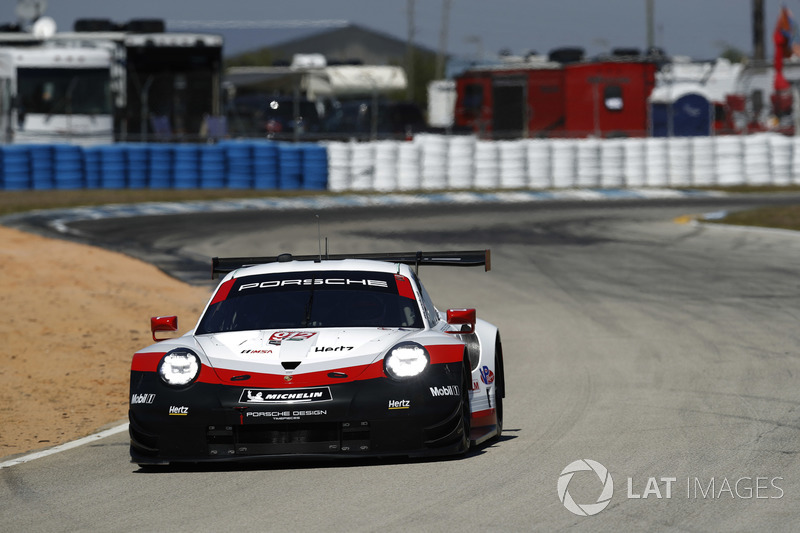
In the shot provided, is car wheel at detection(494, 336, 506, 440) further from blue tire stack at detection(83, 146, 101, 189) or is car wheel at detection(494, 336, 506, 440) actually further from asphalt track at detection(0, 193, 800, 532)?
blue tire stack at detection(83, 146, 101, 189)

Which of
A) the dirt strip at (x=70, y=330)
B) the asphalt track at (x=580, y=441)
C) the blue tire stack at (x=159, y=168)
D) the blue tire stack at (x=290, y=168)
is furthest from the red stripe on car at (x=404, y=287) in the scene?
the blue tire stack at (x=159, y=168)

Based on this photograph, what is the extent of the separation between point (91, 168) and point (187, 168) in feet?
7.44

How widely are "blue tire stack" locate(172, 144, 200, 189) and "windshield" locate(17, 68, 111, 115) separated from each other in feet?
9.62

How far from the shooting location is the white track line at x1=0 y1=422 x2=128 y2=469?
26.5 ft

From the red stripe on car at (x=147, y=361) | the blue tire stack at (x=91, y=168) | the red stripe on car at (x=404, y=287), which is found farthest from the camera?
the blue tire stack at (x=91, y=168)

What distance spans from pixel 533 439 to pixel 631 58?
105 feet

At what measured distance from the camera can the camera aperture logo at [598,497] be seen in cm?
610

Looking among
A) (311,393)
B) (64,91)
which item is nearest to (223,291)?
(311,393)

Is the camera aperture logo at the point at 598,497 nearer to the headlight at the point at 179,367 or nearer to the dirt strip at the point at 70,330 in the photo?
the headlight at the point at 179,367

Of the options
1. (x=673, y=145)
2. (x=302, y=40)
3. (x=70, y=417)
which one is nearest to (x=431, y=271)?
(x=70, y=417)

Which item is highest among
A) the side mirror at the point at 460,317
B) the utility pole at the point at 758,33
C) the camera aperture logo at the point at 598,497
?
the utility pole at the point at 758,33

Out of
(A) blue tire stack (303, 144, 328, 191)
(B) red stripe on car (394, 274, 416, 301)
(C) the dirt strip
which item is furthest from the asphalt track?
(A) blue tire stack (303, 144, 328, 191)

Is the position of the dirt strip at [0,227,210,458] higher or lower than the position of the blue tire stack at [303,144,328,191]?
lower

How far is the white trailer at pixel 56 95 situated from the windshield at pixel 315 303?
1022 inches
